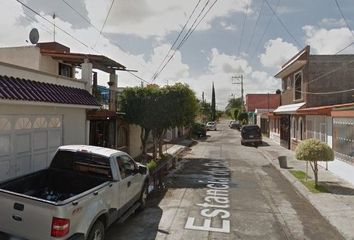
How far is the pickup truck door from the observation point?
848cm

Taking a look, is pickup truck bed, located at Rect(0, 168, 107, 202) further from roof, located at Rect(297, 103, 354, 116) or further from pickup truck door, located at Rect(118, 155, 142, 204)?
roof, located at Rect(297, 103, 354, 116)

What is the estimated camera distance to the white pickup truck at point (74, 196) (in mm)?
5539

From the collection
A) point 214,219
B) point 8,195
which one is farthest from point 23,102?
point 214,219

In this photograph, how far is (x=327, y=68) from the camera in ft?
77.1

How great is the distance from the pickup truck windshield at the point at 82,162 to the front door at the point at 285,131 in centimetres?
2363

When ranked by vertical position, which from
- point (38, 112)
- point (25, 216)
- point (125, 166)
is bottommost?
point (25, 216)

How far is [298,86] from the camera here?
26.3 meters

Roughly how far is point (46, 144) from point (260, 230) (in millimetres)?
7330

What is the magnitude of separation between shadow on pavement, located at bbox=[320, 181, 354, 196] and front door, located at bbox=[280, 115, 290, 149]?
15566 millimetres

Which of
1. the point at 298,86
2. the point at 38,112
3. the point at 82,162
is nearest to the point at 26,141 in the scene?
the point at 38,112

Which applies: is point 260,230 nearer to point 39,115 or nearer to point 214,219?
point 214,219

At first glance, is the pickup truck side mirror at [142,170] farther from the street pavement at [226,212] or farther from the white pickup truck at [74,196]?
the street pavement at [226,212]

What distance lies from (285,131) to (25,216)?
2781 centimetres

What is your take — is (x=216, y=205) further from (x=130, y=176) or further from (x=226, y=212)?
(x=130, y=176)
